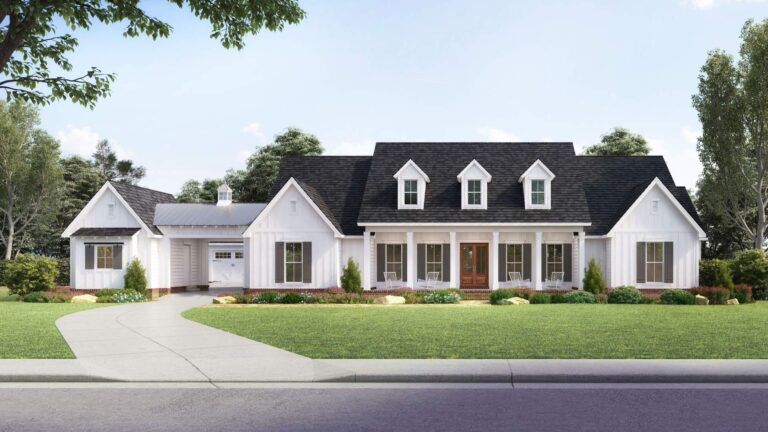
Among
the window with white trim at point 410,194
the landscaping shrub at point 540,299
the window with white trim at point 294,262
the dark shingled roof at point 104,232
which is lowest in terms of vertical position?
the landscaping shrub at point 540,299

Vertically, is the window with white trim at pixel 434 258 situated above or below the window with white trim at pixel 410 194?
below

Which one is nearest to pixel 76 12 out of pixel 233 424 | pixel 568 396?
pixel 233 424

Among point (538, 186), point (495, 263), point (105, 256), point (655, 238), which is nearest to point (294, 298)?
point (495, 263)

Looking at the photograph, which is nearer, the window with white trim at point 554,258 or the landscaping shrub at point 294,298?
the landscaping shrub at point 294,298

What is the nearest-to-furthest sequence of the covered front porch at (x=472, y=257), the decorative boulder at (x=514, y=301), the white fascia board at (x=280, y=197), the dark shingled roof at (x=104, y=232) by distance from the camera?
the decorative boulder at (x=514, y=301) < the white fascia board at (x=280, y=197) < the covered front porch at (x=472, y=257) < the dark shingled roof at (x=104, y=232)

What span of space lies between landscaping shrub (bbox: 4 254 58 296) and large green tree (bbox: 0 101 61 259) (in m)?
19.1

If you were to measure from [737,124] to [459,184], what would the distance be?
1763 centimetres

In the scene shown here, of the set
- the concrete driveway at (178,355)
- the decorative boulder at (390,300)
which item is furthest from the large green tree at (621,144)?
the concrete driveway at (178,355)

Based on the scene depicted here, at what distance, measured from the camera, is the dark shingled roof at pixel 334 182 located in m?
32.9

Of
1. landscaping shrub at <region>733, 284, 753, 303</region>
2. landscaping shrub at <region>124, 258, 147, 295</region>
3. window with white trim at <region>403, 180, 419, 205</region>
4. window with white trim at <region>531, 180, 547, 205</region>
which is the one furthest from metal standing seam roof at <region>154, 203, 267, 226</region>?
landscaping shrub at <region>733, 284, 753, 303</region>

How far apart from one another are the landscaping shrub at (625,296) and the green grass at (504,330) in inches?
101

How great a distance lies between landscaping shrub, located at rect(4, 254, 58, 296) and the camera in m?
31.4

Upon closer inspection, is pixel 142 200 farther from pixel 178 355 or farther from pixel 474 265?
pixel 178 355

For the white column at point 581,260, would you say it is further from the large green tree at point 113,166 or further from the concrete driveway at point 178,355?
the large green tree at point 113,166
